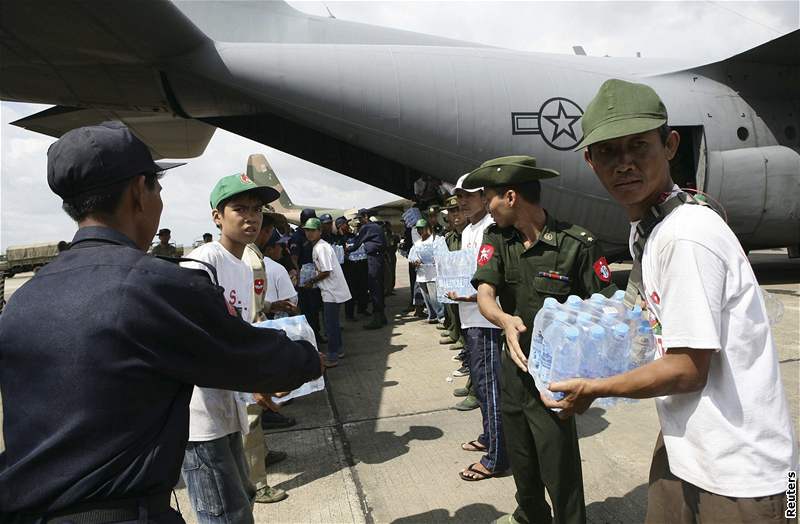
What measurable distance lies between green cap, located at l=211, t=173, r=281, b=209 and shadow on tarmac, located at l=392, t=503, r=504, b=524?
2.04 metres

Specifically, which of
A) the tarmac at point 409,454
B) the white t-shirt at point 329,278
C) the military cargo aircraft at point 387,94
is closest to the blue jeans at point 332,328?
the white t-shirt at point 329,278

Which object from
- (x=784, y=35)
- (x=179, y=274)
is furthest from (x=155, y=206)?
(x=784, y=35)

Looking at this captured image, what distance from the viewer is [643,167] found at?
4.64 feet

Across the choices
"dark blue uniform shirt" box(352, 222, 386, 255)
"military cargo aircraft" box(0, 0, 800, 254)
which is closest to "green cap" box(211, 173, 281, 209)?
"military cargo aircraft" box(0, 0, 800, 254)

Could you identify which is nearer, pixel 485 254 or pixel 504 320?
pixel 504 320

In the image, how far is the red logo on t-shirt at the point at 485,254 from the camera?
262 centimetres

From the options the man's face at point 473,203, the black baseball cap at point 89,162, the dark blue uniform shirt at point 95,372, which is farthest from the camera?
the man's face at point 473,203

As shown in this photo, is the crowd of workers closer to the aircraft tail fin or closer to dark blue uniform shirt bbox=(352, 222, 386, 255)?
dark blue uniform shirt bbox=(352, 222, 386, 255)

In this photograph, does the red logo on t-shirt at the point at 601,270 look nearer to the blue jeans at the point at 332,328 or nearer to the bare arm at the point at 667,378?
the bare arm at the point at 667,378

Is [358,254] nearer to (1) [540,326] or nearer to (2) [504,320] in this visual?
(2) [504,320]

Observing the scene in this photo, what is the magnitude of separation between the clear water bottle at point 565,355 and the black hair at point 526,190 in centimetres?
111

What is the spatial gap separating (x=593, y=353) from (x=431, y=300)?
6813mm

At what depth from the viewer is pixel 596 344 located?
1.51m

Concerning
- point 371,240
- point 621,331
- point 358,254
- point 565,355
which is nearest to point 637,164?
point 621,331
